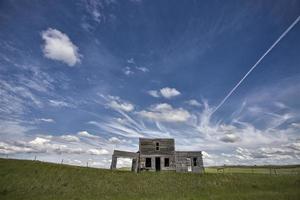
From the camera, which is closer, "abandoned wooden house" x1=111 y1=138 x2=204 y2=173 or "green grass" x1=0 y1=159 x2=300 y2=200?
"green grass" x1=0 y1=159 x2=300 y2=200

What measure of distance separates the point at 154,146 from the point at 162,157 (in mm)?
2574

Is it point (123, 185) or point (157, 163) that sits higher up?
point (157, 163)

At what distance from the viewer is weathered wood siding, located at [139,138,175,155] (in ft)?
141

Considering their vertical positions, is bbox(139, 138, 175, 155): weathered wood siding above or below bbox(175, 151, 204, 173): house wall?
above

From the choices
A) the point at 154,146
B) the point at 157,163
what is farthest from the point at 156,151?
the point at 157,163

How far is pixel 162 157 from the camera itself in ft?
139

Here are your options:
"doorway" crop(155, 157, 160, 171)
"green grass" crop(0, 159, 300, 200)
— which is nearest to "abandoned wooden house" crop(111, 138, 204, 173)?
"doorway" crop(155, 157, 160, 171)

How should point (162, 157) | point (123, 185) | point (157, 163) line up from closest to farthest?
point (123, 185)
point (162, 157)
point (157, 163)

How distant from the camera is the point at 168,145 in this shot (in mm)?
43594

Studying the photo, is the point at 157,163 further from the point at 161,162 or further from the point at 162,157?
the point at 162,157

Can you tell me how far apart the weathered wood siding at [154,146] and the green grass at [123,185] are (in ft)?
31.8

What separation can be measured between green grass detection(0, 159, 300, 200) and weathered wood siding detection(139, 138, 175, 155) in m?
9.71

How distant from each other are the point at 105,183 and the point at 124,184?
2301mm

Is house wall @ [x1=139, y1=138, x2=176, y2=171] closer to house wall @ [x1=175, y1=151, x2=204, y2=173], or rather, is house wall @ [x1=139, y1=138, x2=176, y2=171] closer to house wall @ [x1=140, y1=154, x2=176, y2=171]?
house wall @ [x1=140, y1=154, x2=176, y2=171]
